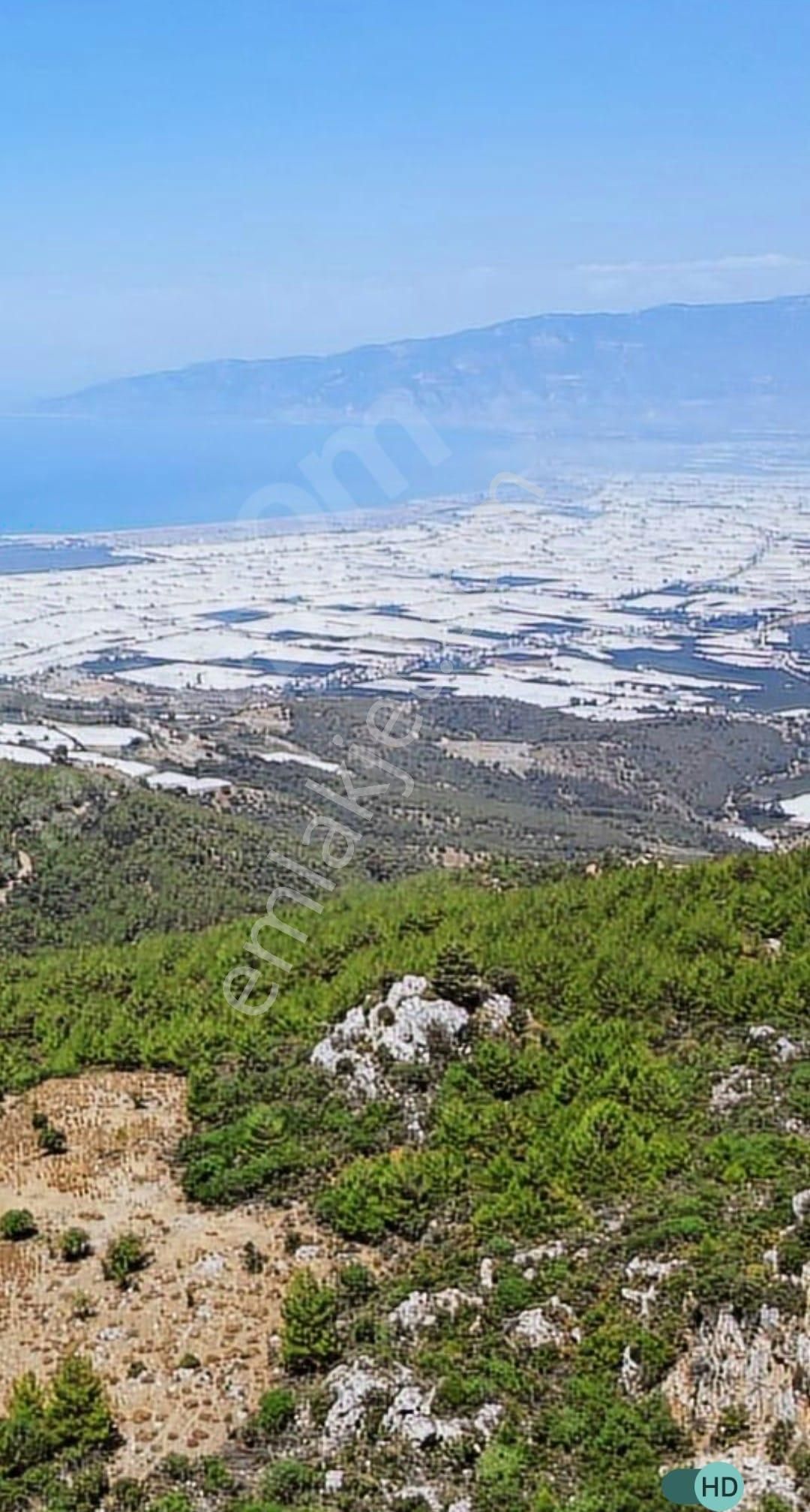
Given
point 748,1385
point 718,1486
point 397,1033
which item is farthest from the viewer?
point 397,1033

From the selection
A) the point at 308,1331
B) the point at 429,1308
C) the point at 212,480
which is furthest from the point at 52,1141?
the point at 212,480

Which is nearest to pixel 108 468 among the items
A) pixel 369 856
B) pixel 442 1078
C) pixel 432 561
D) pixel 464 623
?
pixel 432 561

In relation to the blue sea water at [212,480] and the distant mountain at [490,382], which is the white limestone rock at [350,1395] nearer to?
the blue sea water at [212,480]

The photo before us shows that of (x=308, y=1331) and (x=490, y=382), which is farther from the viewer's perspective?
(x=490, y=382)

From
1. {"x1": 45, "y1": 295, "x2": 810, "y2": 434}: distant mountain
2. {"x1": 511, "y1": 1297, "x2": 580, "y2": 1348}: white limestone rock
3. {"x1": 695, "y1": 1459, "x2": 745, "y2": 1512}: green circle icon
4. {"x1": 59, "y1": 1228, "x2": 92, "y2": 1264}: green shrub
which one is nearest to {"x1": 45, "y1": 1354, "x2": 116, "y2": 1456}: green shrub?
{"x1": 59, "y1": 1228, "x2": 92, "y2": 1264}: green shrub

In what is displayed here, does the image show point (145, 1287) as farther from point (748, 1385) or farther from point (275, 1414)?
point (748, 1385)

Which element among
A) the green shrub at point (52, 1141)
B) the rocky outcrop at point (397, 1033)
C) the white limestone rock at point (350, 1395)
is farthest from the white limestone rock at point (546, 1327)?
the green shrub at point (52, 1141)

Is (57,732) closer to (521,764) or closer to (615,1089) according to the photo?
(521,764)
